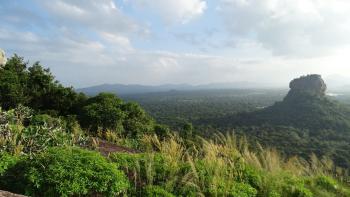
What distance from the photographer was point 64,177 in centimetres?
513

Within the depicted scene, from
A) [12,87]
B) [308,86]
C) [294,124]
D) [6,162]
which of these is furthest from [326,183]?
[308,86]

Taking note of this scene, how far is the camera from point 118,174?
18.1 ft

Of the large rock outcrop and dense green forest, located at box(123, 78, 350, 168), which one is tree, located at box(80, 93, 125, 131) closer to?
dense green forest, located at box(123, 78, 350, 168)

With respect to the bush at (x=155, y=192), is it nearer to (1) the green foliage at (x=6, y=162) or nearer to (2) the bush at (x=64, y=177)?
(2) the bush at (x=64, y=177)

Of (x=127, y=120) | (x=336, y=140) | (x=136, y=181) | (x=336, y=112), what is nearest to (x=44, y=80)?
(x=127, y=120)

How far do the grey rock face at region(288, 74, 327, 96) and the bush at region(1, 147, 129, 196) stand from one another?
131515 millimetres

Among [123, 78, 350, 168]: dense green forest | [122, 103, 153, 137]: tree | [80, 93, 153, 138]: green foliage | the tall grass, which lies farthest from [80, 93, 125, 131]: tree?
[123, 78, 350, 168]: dense green forest

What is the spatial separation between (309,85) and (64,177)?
480ft

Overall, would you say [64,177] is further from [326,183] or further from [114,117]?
[114,117]

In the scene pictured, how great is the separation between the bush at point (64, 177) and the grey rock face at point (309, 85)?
13151 cm

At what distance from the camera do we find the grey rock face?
13115cm

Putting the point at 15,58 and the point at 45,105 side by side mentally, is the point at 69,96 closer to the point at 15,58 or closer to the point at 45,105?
the point at 45,105

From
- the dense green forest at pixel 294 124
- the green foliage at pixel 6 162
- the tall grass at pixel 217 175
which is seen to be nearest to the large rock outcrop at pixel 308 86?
the dense green forest at pixel 294 124

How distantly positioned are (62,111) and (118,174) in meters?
16.9
